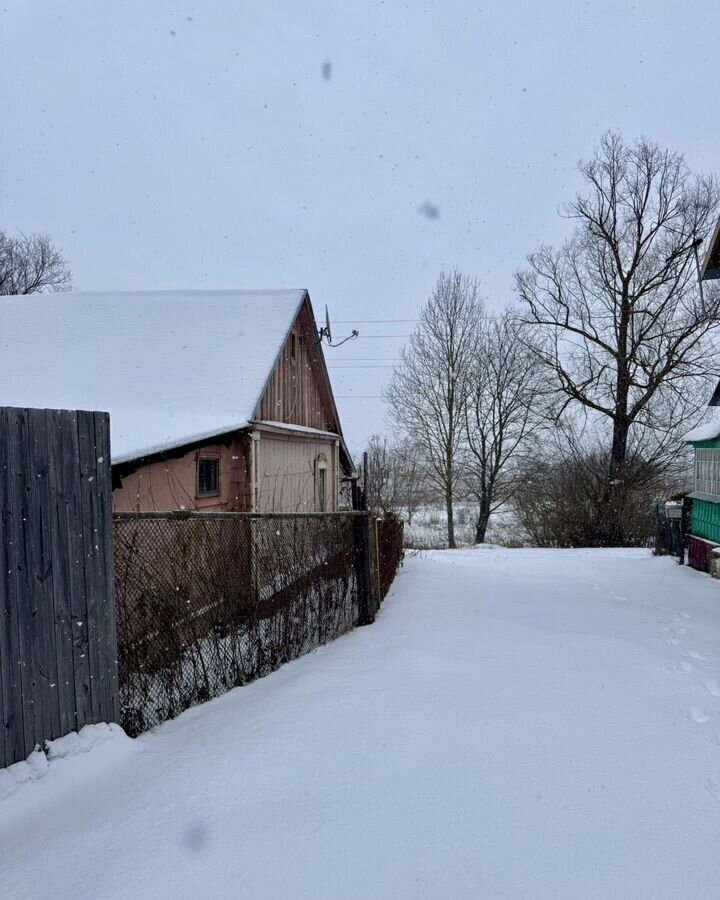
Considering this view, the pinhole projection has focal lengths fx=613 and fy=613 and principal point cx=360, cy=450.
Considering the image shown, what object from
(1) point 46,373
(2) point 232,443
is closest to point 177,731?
(2) point 232,443

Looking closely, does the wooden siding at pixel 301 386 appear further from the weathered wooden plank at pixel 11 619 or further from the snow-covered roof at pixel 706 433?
the snow-covered roof at pixel 706 433

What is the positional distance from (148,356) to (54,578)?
8.13 metres

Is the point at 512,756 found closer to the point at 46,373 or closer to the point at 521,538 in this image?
the point at 46,373

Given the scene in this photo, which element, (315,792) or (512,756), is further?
(512,756)

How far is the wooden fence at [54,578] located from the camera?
2.88 m

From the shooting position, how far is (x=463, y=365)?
29625 millimetres

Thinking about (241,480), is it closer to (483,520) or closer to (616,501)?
(616,501)

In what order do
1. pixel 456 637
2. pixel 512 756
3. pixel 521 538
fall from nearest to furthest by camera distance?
pixel 512 756
pixel 456 637
pixel 521 538

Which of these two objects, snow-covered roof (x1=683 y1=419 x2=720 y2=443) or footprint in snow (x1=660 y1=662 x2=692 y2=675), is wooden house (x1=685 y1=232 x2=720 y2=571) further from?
footprint in snow (x1=660 y1=662 x2=692 y2=675)

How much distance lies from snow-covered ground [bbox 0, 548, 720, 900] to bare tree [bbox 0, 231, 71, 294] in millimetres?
35927

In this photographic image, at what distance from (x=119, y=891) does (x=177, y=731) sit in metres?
1.40

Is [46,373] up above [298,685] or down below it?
above

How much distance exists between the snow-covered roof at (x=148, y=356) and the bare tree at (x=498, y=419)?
60.0 ft

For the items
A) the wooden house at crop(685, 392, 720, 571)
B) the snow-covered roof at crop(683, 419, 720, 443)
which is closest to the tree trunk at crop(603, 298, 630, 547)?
the wooden house at crop(685, 392, 720, 571)
